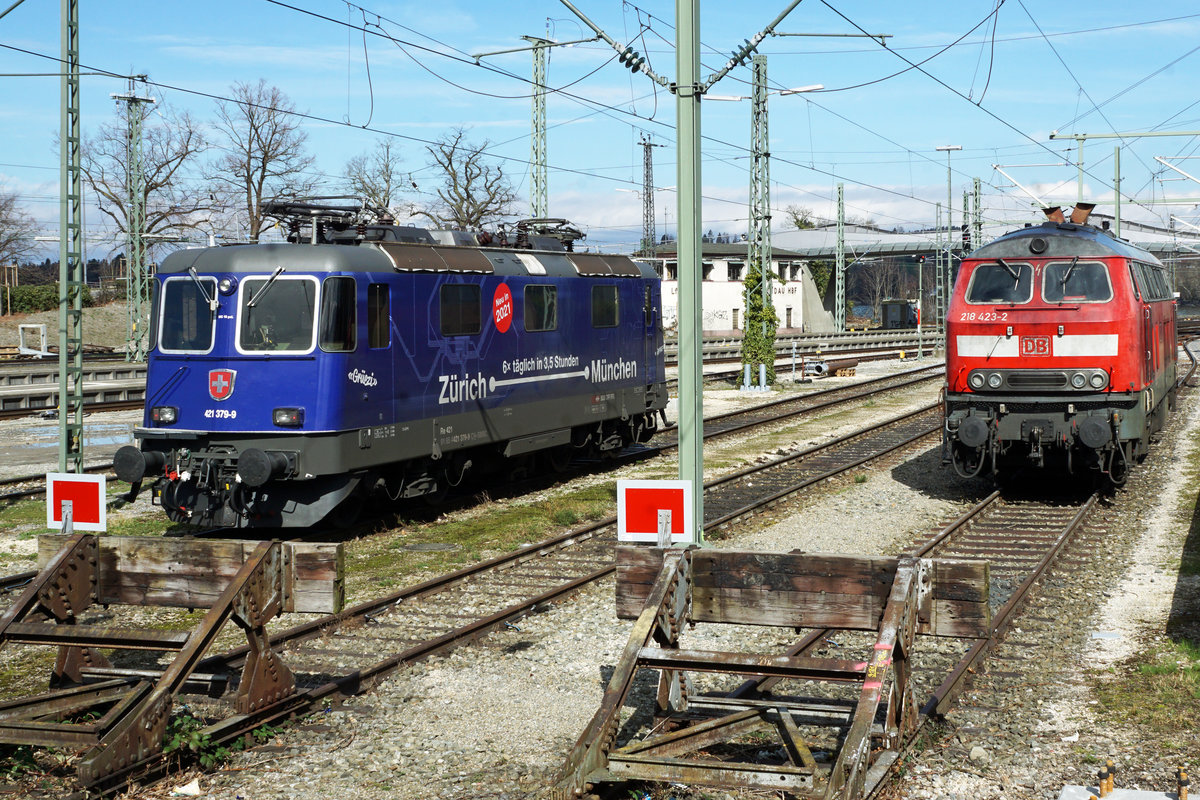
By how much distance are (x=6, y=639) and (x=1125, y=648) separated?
7.52m

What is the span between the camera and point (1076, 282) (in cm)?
1512

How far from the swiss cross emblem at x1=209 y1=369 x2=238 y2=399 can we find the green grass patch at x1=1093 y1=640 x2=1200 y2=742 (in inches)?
340

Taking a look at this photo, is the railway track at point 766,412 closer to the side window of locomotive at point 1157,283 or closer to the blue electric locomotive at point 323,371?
the blue electric locomotive at point 323,371

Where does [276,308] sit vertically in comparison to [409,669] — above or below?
above

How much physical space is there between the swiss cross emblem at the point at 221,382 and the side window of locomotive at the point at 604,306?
264 inches

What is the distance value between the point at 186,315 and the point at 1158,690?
9.90 m

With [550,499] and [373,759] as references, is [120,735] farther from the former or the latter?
[550,499]

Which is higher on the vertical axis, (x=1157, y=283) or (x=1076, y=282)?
(x=1157, y=283)

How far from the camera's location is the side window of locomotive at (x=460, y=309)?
565 inches

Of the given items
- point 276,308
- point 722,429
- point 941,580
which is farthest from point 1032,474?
point 941,580

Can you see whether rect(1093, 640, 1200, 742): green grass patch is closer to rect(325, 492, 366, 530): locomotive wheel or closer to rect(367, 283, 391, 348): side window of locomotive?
rect(367, 283, 391, 348): side window of locomotive

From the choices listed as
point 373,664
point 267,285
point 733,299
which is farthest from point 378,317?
point 733,299

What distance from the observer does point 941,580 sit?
6285mm

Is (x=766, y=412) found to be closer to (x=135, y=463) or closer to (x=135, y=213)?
(x=135, y=463)
